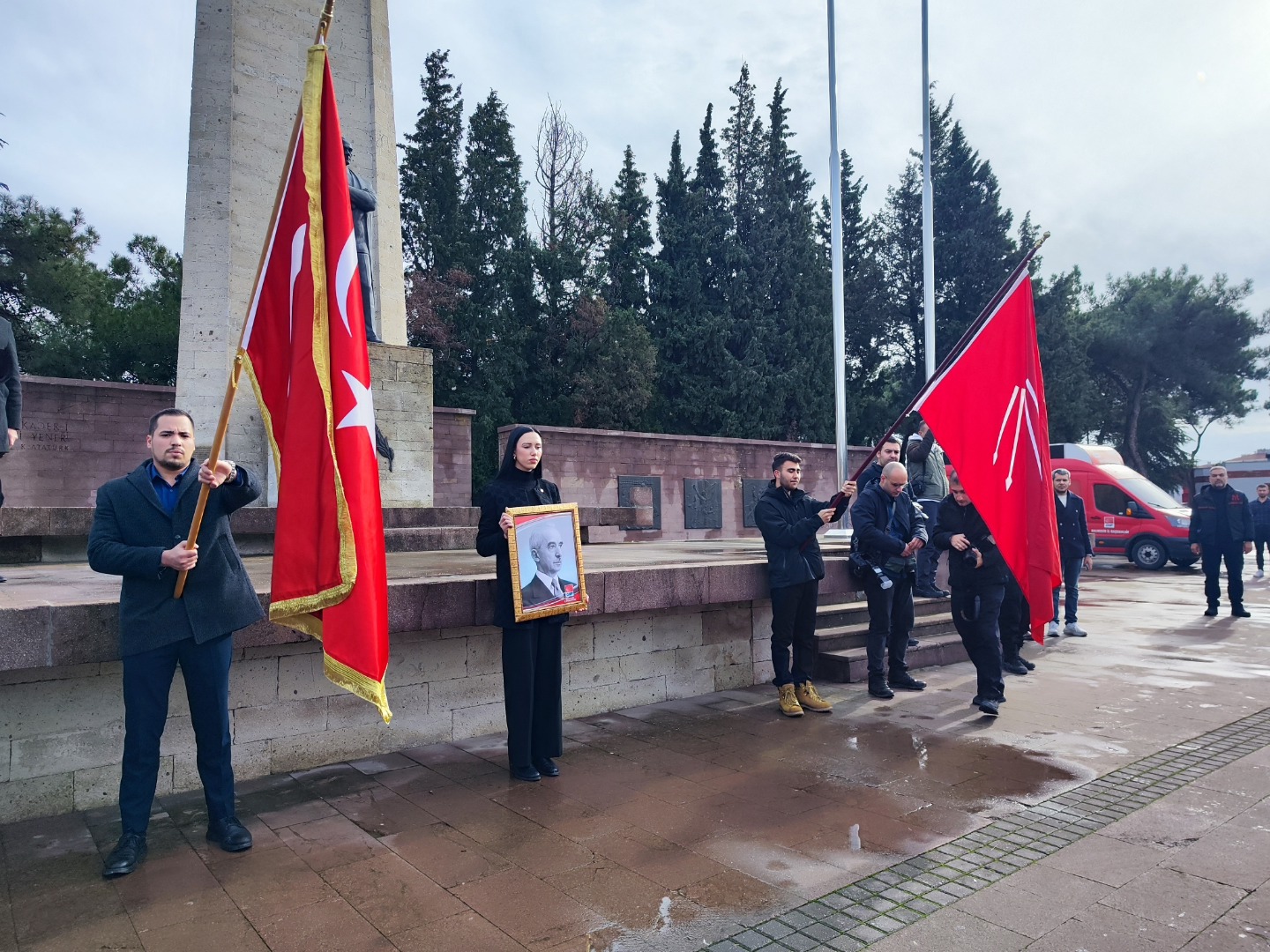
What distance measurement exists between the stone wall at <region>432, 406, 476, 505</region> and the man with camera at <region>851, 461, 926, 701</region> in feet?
37.0

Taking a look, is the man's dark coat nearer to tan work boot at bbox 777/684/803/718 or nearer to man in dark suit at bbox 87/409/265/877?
man in dark suit at bbox 87/409/265/877

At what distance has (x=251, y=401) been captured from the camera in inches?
416

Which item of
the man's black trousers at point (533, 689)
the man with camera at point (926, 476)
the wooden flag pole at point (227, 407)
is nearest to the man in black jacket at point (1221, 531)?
the man with camera at point (926, 476)

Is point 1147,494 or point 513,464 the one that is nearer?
point 513,464

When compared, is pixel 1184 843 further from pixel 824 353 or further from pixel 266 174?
pixel 824 353

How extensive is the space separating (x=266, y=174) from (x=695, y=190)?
21.4m

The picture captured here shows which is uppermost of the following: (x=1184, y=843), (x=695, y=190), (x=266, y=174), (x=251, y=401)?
(x=695, y=190)

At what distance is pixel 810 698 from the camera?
6.34 metres

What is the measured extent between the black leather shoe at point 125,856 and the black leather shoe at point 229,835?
273 mm

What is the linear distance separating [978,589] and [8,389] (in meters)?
6.66

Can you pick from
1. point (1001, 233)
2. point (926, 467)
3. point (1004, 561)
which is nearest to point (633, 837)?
point (1004, 561)

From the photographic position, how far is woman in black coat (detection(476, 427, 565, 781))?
4.73 meters

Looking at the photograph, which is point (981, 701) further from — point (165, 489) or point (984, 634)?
point (165, 489)

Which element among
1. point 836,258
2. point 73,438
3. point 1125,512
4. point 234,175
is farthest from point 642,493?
point 1125,512
